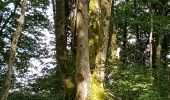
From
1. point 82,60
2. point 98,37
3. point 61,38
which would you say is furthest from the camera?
point 98,37

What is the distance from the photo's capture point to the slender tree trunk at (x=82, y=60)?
1137cm

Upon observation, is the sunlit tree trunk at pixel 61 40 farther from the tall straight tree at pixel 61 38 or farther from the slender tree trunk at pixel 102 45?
the slender tree trunk at pixel 102 45

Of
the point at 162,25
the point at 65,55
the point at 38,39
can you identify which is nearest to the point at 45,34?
the point at 38,39

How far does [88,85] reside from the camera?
11586 mm

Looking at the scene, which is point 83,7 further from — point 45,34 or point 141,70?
point 45,34

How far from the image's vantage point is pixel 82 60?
11.4 m

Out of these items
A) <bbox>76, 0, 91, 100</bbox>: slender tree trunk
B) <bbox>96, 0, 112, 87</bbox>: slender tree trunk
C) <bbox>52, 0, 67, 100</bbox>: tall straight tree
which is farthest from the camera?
<bbox>52, 0, 67, 100</bbox>: tall straight tree

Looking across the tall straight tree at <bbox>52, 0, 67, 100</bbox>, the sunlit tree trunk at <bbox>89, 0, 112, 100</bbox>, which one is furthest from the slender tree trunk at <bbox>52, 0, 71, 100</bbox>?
the sunlit tree trunk at <bbox>89, 0, 112, 100</bbox>

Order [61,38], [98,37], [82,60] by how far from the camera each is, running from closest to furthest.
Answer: [82,60] < [61,38] < [98,37]

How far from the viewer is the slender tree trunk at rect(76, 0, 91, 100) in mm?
11366

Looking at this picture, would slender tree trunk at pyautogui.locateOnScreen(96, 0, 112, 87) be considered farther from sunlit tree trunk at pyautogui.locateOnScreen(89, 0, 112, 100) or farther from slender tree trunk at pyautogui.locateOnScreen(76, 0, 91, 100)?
slender tree trunk at pyautogui.locateOnScreen(76, 0, 91, 100)

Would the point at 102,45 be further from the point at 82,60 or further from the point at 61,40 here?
the point at 82,60

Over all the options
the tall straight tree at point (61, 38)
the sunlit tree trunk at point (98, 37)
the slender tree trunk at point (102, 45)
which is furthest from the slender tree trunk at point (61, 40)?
the slender tree trunk at point (102, 45)

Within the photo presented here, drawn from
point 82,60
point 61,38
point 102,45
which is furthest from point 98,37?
point 82,60
